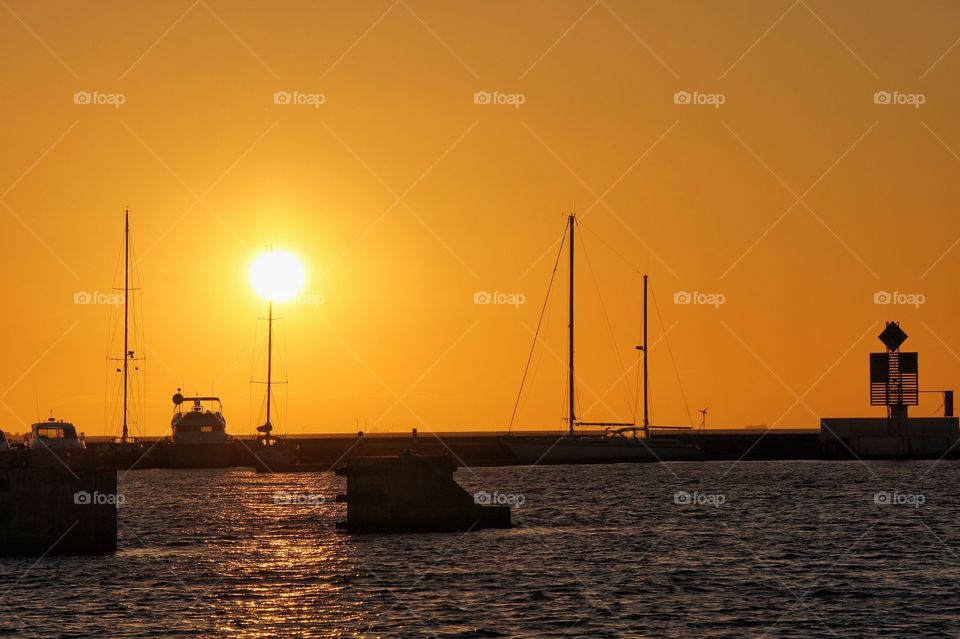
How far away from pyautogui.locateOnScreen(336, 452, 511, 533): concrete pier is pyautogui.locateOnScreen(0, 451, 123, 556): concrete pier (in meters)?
11.0

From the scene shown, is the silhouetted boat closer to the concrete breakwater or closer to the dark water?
the concrete breakwater

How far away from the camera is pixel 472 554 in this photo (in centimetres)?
5334

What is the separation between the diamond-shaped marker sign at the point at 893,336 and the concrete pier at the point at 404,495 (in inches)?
3956

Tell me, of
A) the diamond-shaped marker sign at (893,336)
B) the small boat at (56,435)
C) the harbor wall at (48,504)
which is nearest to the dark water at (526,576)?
the harbor wall at (48,504)

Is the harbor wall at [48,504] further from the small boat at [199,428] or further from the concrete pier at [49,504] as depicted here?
the small boat at [199,428]

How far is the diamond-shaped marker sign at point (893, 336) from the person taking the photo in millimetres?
149500

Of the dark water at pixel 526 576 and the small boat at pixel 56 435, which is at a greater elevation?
the small boat at pixel 56 435

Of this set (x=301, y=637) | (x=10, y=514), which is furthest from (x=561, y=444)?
(x=301, y=637)

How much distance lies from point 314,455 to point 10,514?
11507cm

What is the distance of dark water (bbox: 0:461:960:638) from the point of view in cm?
3919

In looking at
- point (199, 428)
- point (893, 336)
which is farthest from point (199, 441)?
point (893, 336)

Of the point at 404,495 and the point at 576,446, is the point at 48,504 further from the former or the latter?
the point at 576,446

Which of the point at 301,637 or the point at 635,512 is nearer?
the point at 301,637

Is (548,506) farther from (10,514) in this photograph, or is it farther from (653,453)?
(653,453)
